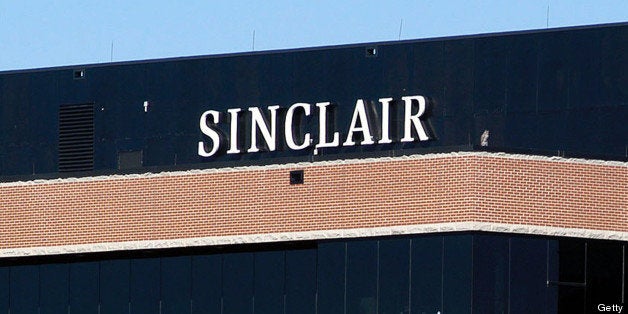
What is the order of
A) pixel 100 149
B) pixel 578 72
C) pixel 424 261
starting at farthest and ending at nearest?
1. pixel 100 149
2. pixel 578 72
3. pixel 424 261

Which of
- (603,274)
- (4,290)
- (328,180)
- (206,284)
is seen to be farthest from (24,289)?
(603,274)

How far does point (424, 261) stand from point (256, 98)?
40.8 feet

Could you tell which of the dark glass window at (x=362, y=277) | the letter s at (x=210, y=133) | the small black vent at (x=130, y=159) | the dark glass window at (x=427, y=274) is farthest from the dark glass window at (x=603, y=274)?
the small black vent at (x=130, y=159)

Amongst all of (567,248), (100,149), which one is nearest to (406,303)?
(567,248)

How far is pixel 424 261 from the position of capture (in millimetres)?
50844

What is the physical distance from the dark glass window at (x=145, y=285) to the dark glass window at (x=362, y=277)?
6265mm

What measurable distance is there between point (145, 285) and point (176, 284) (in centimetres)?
102

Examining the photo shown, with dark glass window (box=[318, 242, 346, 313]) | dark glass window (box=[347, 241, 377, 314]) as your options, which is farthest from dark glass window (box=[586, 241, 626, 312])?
dark glass window (box=[318, 242, 346, 313])

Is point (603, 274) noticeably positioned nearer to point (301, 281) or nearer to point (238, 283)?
point (301, 281)

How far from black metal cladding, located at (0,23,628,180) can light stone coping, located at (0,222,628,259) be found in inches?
81.8

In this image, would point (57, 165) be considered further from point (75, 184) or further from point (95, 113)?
point (75, 184)

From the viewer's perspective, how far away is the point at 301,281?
5322 cm

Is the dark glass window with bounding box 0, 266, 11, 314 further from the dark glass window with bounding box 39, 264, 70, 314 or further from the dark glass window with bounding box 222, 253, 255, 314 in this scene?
the dark glass window with bounding box 222, 253, 255, 314

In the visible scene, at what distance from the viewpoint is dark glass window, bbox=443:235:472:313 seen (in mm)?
49875
